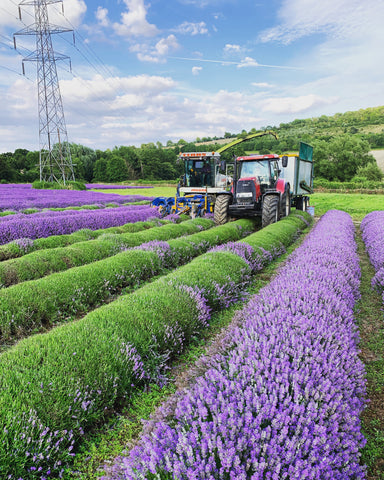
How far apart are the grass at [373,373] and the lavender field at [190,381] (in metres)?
0.02

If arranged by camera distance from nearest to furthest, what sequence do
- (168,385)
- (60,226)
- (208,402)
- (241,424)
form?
(241,424)
(208,402)
(168,385)
(60,226)

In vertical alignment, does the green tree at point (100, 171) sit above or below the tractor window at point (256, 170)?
above

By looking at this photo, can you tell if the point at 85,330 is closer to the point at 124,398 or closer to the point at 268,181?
the point at 124,398

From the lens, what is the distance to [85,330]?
10.3ft

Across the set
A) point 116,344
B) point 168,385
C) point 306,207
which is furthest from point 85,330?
point 306,207

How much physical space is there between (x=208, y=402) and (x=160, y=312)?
1950 mm

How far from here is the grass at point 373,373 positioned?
2230mm

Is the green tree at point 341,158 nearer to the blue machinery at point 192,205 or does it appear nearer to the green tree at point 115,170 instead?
the green tree at point 115,170

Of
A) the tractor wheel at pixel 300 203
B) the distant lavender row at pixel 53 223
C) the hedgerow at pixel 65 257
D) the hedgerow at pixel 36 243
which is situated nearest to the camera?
the hedgerow at pixel 65 257

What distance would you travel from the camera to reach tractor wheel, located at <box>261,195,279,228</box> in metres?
11.3

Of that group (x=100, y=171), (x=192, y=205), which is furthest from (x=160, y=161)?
(x=192, y=205)

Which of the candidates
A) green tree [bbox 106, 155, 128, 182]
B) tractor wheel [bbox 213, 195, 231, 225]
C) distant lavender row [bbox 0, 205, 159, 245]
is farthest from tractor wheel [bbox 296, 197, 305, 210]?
green tree [bbox 106, 155, 128, 182]

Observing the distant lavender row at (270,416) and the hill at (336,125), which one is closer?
the distant lavender row at (270,416)

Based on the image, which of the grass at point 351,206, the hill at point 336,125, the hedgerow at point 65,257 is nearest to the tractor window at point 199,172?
the hedgerow at point 65,257
